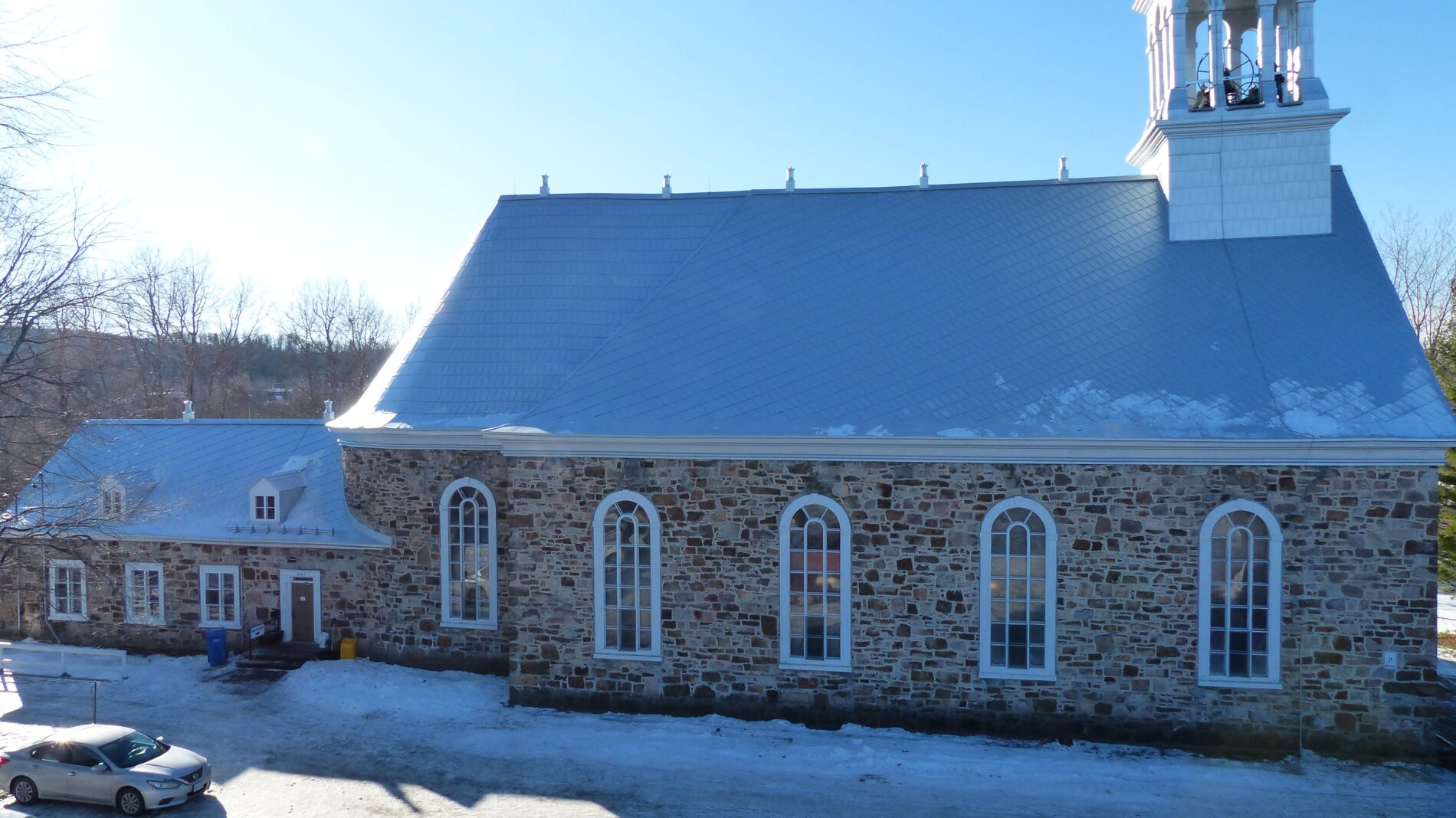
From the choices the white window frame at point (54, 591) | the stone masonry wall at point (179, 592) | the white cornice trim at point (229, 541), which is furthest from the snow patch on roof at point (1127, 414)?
the white window frame at point (54, 591)

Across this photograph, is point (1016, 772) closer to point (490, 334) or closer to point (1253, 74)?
point (490, 334)

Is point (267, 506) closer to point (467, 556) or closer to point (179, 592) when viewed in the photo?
point (179, 592)

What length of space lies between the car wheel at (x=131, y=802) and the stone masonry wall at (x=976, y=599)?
4817mm

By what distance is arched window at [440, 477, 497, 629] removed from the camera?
48.2ft

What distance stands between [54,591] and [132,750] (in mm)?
8479

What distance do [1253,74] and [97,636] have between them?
78.0ft

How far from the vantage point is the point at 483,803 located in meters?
10.4

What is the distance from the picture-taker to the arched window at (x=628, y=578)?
13.0m

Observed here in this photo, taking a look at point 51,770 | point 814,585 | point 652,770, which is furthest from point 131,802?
point 814,585

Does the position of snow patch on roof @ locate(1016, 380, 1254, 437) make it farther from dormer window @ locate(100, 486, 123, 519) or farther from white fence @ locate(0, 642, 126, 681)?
dormer window @ locate(100, 486, 123, 519)

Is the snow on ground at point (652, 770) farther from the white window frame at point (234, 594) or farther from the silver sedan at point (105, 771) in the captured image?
the white window frame at point (234, 594)

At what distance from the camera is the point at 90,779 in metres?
10.5

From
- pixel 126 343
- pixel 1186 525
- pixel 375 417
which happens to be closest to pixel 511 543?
pixel 375 417

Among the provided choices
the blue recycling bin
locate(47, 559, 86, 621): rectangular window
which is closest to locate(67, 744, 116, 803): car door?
the blue recycling bin
